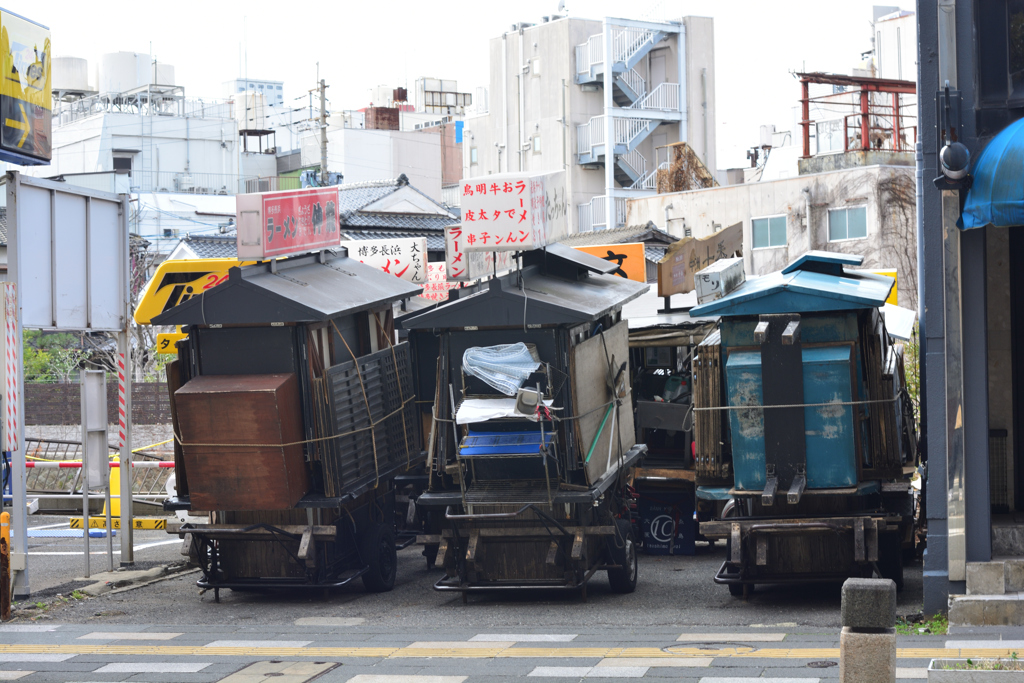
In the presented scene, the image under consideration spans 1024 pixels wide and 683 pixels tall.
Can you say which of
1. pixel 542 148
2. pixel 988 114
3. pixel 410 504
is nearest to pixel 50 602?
pixel 410 504

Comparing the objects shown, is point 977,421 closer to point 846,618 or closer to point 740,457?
point 740,457

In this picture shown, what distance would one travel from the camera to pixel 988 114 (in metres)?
9.23

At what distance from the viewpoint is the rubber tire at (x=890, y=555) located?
34.1ft

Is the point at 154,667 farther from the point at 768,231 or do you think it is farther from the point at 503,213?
the point at 768,231

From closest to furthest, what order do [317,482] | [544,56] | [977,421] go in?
[977,421] < [317,482] < [544,56]

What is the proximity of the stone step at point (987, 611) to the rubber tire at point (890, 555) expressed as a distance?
145cm

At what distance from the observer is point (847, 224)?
112 ft

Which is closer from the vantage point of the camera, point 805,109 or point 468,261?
point 468,261

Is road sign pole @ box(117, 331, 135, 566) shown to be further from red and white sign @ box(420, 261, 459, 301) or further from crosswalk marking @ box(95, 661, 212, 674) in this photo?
red and white sign @ box(420, 261, 459, 301)

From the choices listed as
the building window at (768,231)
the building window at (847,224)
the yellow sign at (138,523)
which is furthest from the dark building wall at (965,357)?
the building window at (768,231)

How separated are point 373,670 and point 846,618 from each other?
3.82 metres

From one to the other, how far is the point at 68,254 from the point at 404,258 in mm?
5645

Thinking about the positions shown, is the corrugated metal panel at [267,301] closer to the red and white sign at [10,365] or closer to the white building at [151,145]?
the red and white sign at [10,365]

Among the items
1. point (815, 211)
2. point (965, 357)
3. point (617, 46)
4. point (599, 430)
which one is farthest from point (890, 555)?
point (617, 46)
